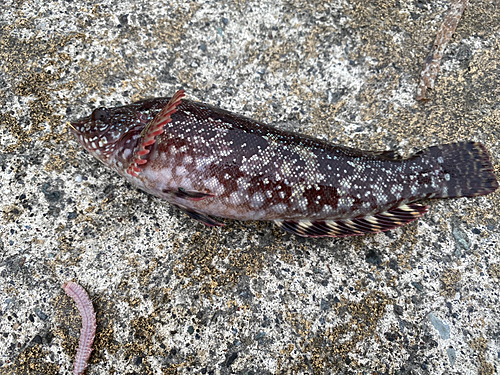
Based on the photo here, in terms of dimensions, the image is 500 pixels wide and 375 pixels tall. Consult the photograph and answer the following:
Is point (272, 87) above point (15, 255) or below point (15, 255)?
above

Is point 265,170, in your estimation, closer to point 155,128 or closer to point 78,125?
point 155,128

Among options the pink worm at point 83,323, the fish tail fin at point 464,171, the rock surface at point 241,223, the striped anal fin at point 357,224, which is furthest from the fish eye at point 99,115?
the fish tail fin at point 464,171

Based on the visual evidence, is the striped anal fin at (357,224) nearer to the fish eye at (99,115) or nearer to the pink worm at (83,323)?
the pink worm at (83,323)

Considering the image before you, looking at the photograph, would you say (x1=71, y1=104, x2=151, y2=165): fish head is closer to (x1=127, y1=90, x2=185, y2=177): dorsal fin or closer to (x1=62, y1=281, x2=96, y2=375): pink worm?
→ (x1=127, y1=90, x2=185, y2=177): dorsal fin

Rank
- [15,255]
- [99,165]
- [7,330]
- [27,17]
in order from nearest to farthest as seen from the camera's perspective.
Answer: [7,330] → [15,255] → [99,165] → [27,17]

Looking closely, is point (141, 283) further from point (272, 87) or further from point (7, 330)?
point (272, 87)

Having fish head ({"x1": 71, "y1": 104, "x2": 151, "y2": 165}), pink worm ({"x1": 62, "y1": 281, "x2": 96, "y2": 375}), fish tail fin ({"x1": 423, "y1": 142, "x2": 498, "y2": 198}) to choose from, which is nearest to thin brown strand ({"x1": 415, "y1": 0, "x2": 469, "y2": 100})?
fish tail fin ({"x1": 423, "y1": 142, "x2": 498, "y2": 198})

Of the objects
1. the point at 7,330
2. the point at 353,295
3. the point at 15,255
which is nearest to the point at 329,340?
the point at 353,295
